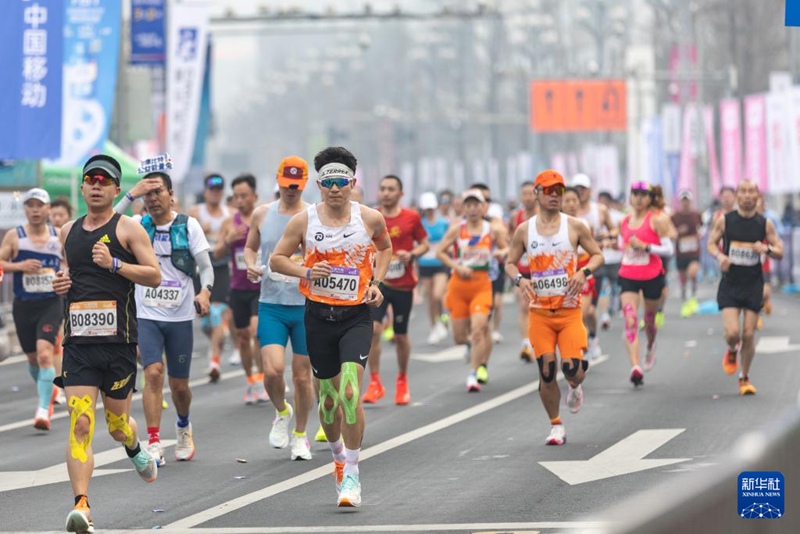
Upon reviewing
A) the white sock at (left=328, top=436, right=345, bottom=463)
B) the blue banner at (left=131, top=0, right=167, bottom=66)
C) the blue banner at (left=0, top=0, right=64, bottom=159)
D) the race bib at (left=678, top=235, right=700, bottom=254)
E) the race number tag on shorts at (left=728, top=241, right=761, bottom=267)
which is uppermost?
the blue banner at (left=131, top=0, right=167, bottom=66)

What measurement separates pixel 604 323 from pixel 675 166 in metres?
31.6

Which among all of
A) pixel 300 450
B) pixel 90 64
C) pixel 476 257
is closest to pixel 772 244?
pixel 476 257

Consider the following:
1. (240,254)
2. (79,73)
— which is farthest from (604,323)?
(240,254)

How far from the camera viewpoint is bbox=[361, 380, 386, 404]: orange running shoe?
52.9 feet

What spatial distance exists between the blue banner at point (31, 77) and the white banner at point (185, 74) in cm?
1303

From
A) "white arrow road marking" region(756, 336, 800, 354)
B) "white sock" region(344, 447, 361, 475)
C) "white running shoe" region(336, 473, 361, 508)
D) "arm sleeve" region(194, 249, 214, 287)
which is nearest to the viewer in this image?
"white running shoe" region(336, 473, 361, 508)

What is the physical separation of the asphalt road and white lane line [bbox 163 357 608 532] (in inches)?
0.6

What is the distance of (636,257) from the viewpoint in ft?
58.5

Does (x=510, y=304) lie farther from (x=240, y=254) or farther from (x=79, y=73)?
(x=240, y=254)

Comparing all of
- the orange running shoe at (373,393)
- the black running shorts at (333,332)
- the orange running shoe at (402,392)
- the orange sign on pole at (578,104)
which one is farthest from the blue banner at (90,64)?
the orange sign on pole at (578,104)

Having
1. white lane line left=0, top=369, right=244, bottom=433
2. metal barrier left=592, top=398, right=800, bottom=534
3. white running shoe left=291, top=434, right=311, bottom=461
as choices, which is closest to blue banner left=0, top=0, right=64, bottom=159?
white lane line left=0, top=369, right=244, bottom=433

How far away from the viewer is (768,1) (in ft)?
208

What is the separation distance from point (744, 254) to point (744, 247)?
62 mm

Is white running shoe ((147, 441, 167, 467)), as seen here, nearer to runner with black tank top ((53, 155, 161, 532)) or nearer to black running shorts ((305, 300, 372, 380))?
black running shorts ((305, 300, 372, 380))
